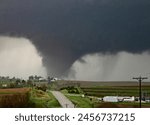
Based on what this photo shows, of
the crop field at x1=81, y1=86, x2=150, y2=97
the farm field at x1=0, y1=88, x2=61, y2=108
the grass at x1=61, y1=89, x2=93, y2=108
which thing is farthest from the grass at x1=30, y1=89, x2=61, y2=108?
the crop field at x1=81, y1=86, x2=150, y2=97

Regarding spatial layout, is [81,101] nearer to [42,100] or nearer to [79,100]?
[79,100]

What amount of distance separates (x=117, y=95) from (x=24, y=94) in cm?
66

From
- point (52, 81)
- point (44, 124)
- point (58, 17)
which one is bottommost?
point (44, 124)

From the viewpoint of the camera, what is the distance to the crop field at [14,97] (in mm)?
3234

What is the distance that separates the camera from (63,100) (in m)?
3.24

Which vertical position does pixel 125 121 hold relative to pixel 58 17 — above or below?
below

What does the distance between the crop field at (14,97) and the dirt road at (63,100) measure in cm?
20

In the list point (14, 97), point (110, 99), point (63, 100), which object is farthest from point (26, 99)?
point (110, 99)

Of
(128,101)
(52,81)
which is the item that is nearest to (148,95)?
(128,101)

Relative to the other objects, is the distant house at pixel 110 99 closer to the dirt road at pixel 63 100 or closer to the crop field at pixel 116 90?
the crop field at pixel 116 90

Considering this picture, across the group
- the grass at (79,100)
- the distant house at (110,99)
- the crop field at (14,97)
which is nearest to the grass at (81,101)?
the grass at (79,100)

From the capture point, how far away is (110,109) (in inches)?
120

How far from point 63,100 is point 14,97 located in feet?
1.15

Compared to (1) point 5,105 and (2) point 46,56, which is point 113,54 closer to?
(2) point 46,56
